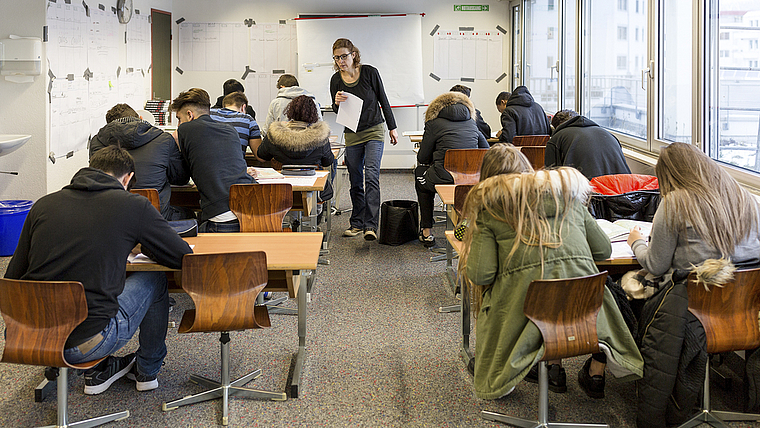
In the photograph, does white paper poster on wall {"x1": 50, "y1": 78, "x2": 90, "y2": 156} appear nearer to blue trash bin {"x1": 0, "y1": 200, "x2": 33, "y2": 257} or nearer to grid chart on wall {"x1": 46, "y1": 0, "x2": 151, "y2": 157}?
grid chart on wall {"x1": 46, "y1": 0, "x2": 151, "y2": 157}

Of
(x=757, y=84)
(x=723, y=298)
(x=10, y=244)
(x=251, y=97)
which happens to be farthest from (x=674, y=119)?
(x=251, y=97)

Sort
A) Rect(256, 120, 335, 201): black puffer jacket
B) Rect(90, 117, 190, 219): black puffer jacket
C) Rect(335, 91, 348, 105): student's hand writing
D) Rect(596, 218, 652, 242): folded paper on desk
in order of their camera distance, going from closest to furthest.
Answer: Rect(596, 218, 652, 242): folded paper on desk
Rect(90, 117, 190, 219): black puffer jacket
Rect(256, 120, 335, 201): black puffer jacket
Rect(335, 91, 348, 105): student's hand writing

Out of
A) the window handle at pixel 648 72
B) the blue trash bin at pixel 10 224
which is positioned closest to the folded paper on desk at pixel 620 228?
the window handle at pixel 648 72

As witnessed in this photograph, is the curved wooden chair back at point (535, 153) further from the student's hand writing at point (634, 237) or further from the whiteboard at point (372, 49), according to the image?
the whiteboard at point (372, 49)

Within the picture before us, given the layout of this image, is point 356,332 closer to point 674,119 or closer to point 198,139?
point 198,139

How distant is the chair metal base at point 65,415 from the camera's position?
2.41m

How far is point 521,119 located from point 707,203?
381 centimetres

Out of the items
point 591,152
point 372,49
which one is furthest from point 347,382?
point 372,49

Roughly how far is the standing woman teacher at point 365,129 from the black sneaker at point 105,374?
283 cm

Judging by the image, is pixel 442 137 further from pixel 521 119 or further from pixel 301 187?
pixel 301 187

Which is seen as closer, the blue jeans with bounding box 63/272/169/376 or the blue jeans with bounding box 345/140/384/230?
the blue jeans with bounding box 63/272/169/376

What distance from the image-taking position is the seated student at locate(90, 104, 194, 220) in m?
3.70

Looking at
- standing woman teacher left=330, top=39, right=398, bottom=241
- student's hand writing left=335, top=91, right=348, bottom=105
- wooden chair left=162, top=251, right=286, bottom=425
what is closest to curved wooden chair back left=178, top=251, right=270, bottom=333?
wooden chair left=162, top=251, right=286, bottom=425

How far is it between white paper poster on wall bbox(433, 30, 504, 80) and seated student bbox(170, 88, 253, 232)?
6228 mm
